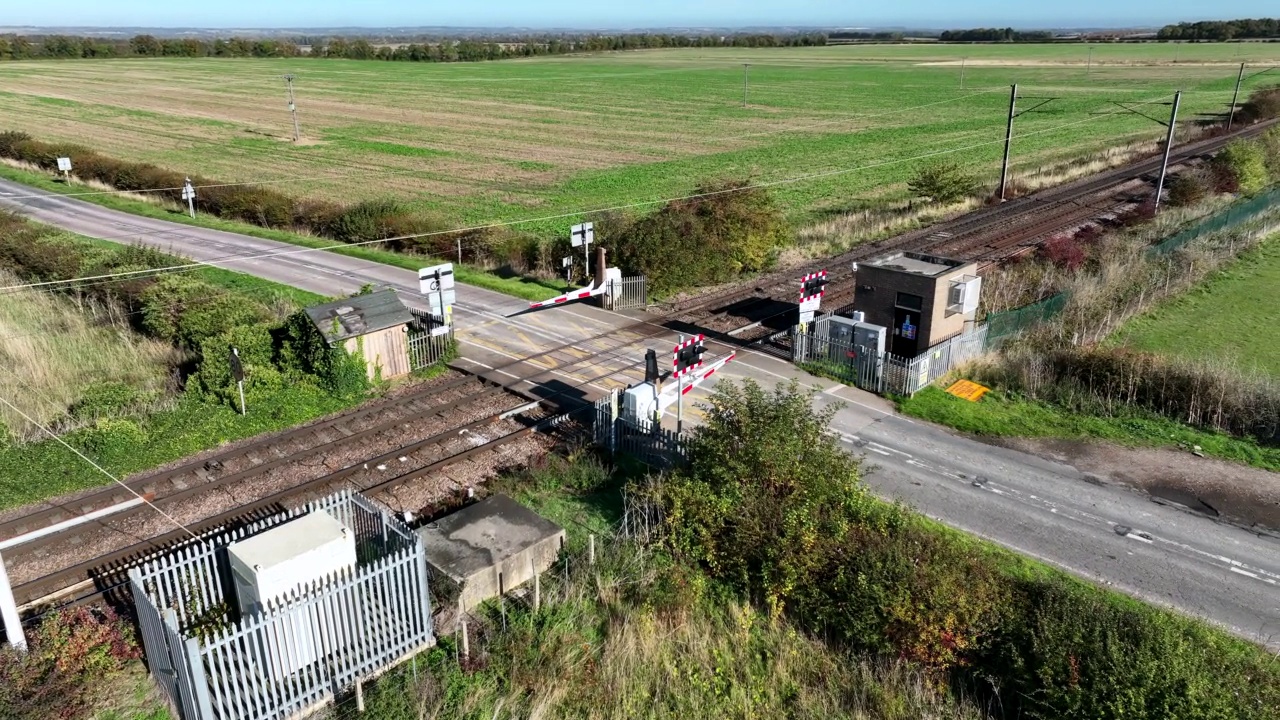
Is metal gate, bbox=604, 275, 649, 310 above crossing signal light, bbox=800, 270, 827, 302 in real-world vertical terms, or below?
below

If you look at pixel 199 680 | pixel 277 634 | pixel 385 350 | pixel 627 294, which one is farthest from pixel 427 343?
pixel 199 680

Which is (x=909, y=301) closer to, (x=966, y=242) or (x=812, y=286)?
(x=812, y=286)

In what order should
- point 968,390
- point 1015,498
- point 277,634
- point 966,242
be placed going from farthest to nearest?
point 966,242, point 968,390, point 1015,498, point 277,634

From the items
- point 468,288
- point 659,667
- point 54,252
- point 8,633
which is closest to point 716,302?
point 468,288

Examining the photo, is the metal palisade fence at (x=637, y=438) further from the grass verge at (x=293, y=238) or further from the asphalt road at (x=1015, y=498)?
the grass verge at (x=293, y=238)

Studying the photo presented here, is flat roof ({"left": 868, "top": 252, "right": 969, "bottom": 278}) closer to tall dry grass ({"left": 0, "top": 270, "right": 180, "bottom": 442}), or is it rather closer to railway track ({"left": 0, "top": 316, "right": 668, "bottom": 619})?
railway track ({"left": 0, "top": 316, "right": 668, "bottom": 619})

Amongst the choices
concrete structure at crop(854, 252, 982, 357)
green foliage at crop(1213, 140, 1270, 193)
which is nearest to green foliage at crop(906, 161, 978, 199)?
green foliage at crop(1213, 140, 1270, 193)
